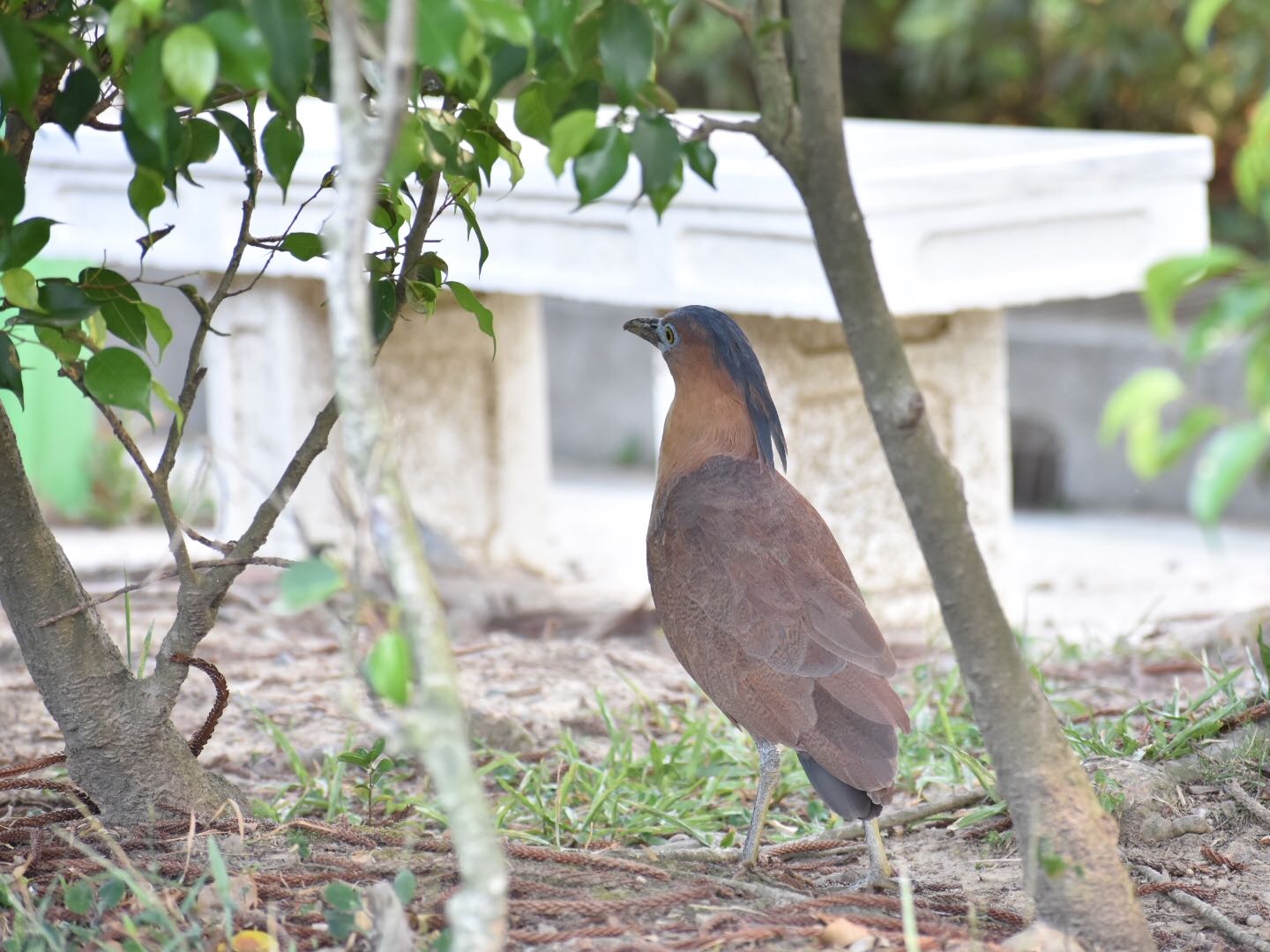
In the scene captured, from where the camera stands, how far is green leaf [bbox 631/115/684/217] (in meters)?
1.84

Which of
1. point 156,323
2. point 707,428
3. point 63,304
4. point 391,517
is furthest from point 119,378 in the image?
point 707,428

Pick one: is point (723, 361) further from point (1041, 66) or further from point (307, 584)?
point (1041, 66)

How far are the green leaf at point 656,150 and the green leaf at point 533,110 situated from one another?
0.58 ft

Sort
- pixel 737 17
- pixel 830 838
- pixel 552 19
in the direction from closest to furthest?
pixel 552 19 < pixel 737 17 < pixel 830 838

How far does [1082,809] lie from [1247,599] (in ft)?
13.7

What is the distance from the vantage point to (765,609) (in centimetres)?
272

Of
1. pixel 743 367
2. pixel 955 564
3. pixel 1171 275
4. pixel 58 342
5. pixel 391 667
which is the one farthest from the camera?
pixel 743 367

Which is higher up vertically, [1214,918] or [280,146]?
[280,146]

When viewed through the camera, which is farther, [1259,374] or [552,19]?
[552,19]

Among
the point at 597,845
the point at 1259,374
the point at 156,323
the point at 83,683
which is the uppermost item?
the point at 156,323

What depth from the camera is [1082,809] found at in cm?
206

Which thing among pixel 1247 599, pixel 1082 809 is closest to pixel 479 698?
pixel 1082 809

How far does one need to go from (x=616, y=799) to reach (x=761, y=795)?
16.8 inches

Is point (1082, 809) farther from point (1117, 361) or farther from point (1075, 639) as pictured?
point (1117, 361)
